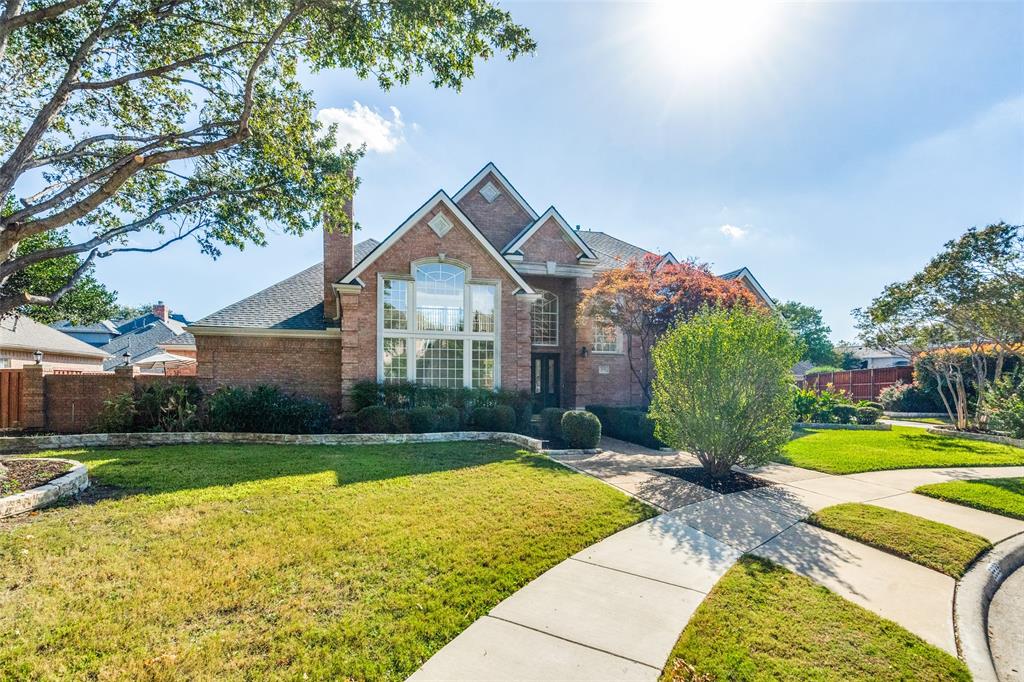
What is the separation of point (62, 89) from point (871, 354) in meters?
62.4

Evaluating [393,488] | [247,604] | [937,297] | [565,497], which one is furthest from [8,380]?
[937,297]

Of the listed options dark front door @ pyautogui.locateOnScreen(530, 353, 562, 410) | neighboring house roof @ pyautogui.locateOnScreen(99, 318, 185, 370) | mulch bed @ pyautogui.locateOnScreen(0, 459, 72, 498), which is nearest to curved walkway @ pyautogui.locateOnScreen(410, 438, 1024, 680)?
mulch bed @ pyautogui.locateOnScreen(0, 459, 72, 498)

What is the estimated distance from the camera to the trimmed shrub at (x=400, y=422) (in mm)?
11773

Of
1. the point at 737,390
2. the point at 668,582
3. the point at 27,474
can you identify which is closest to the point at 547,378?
the point at 737,390

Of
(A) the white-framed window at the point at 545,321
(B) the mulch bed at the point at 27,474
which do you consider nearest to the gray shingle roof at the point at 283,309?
(B) the mulch bed at the point at 27,474

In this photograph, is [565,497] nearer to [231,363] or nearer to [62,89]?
[62,89]

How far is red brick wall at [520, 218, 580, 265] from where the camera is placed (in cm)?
1705

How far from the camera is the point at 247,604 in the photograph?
3.62 m

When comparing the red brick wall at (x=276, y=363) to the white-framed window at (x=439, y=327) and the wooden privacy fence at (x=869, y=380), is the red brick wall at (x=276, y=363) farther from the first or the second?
the wooden privacy fence at (x=869, y=380)

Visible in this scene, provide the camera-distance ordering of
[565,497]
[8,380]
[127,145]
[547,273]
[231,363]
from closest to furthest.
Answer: [565,497] → [127,145] → [8,380] → [231,363] → [547,273]

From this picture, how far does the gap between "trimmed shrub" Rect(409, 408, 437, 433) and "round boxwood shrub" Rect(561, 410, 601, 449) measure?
147 inches

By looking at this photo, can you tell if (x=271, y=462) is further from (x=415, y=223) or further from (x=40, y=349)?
(x=40, y=349)

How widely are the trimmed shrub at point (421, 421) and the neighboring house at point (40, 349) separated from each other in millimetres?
17288

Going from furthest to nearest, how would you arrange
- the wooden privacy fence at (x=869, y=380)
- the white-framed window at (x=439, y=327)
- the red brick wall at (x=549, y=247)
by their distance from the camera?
the wooden privacy fence at (x=869, y=380), the red brick wall at (x=549, y=247), the white-framed window at (x=439, y=327)
